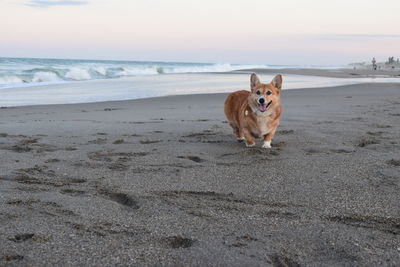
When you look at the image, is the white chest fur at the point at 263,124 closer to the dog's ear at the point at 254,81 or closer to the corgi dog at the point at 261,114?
the corgi dog at the point at 261,114

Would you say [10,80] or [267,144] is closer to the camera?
[267,144]

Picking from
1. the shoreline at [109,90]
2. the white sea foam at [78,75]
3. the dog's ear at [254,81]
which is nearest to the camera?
the dog's ear at [254,81]

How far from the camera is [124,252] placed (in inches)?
69.7

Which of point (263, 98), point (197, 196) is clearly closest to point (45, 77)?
point (263, 98)

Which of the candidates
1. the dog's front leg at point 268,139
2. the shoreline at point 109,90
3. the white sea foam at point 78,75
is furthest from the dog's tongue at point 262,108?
the white sea foam at point 78,75

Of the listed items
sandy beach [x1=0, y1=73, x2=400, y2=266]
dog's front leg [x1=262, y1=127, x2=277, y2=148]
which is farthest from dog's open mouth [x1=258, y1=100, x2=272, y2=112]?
sandy beach [x1=0, y1=73, x2=400, y2=266]

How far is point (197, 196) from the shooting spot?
8.32 ft

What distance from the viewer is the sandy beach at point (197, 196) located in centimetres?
179

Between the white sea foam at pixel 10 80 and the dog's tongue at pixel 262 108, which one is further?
the white sea foam at pixel 10 80

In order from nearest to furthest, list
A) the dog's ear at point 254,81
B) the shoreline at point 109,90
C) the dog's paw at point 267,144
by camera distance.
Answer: the dog's paw at point 267,144
the dog's ear at point 254,81
the shoreline at point 109,90

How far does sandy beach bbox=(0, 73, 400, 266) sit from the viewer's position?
1789 millimetres

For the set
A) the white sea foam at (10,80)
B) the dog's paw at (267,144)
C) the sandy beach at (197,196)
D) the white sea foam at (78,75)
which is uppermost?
the white sea foam at (78,75)

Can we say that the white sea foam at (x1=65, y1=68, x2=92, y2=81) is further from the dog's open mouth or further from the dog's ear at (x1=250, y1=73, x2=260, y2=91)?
the dog's open mouth

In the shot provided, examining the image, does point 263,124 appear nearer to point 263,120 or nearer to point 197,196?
point 263,120
